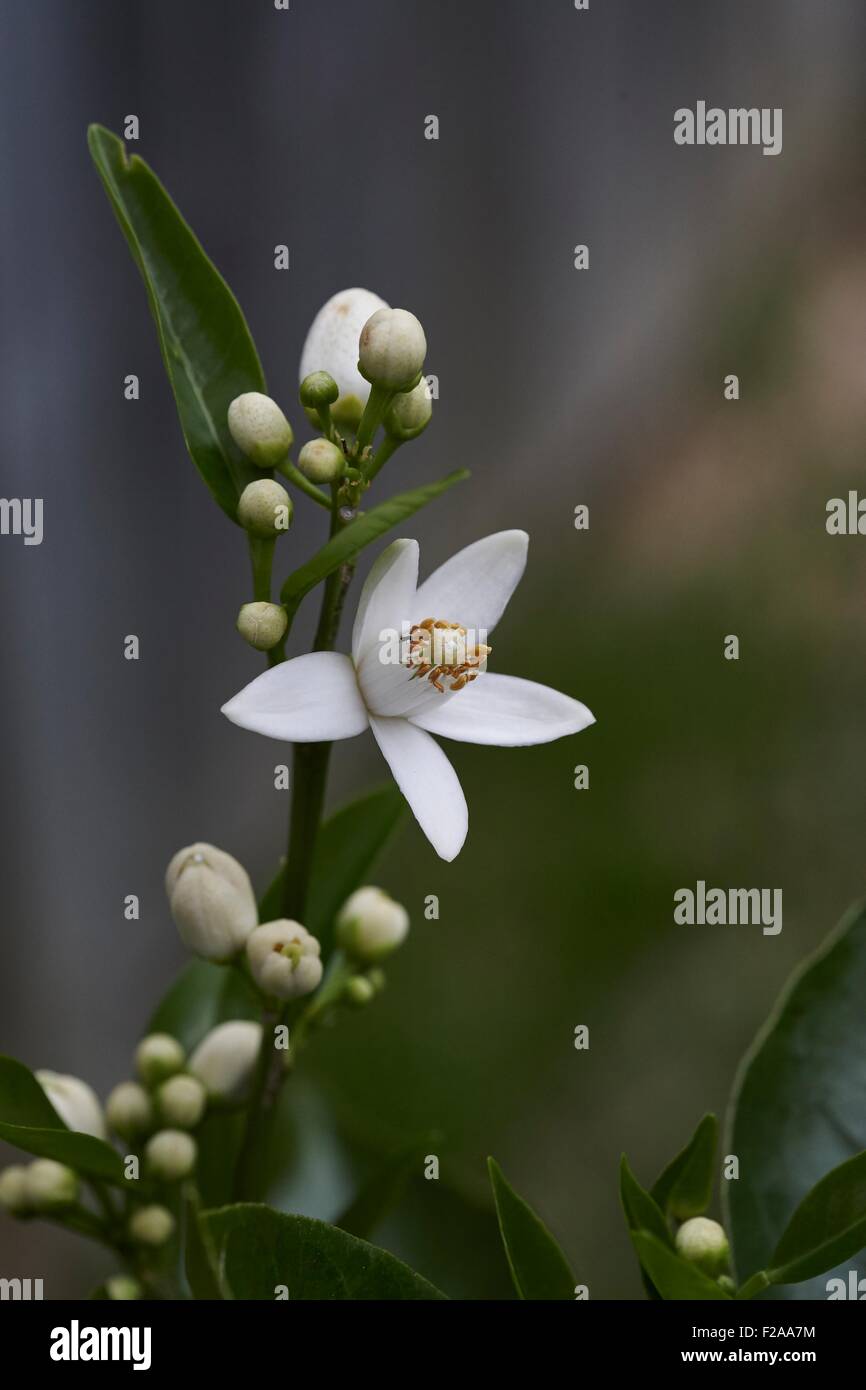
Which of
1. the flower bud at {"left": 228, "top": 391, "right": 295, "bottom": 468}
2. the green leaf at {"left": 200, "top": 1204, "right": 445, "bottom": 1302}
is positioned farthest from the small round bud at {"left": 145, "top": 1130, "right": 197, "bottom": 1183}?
the flower bud at {"left": 228, "top": 391, "right": 295, "bottom": 468}

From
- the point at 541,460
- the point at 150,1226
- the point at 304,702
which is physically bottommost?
the point at 150,1226

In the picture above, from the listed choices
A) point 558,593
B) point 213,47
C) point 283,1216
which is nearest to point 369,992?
point 283,1216

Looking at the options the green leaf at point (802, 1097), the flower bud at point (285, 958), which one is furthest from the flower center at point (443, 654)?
the green leaf at point (802, 1097)

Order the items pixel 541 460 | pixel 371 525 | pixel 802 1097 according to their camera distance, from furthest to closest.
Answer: pixel 541 460
pixel 802 1097
pixel 371 525

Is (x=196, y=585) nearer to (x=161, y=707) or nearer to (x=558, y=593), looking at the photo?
(x=161, y=707)

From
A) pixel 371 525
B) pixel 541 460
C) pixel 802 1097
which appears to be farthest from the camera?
pixel 541 460

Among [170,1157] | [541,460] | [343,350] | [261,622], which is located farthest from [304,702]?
[541,460]

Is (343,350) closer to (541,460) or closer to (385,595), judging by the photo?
(385,595)
